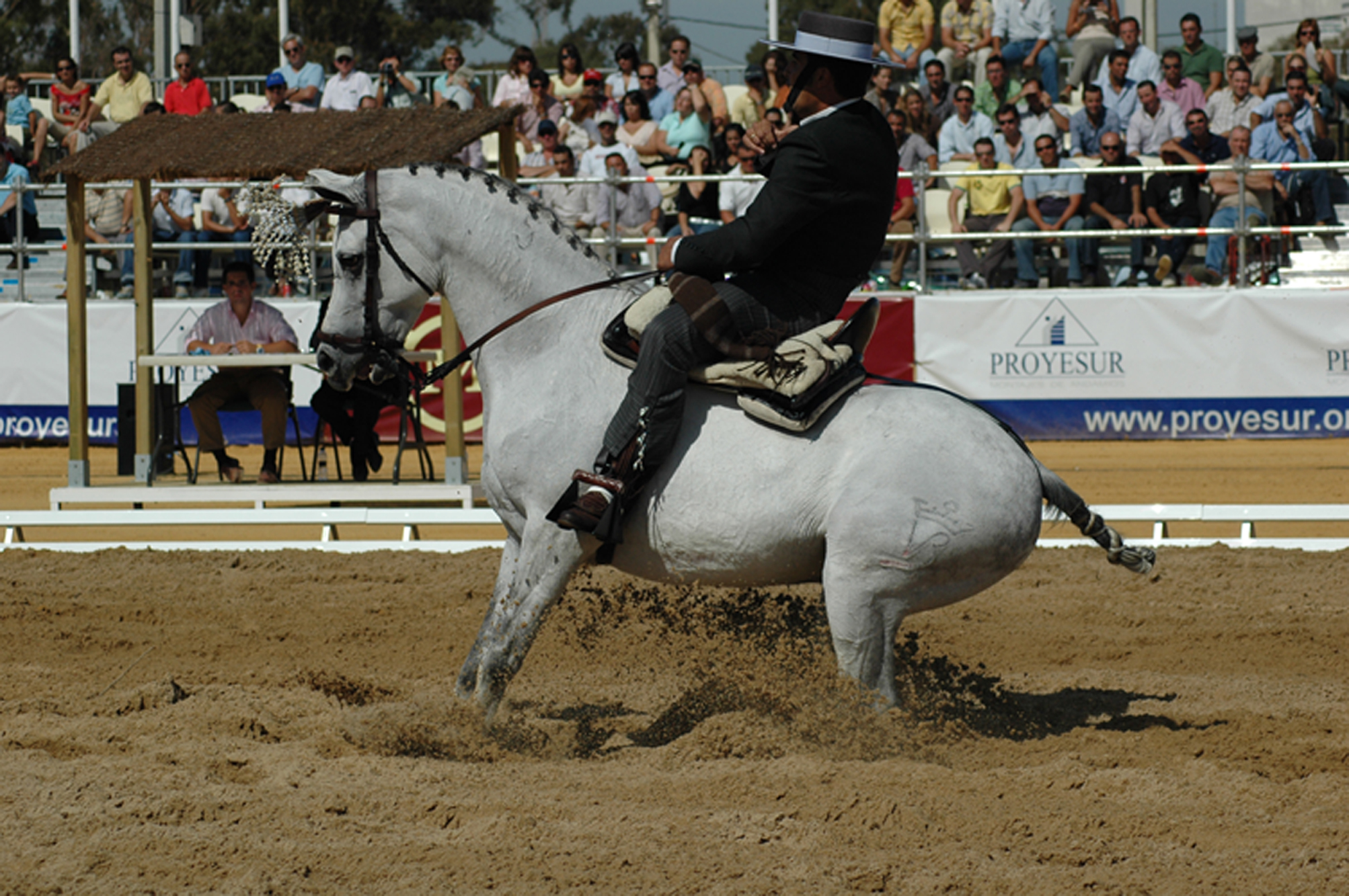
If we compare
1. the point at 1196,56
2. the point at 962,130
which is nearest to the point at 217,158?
the point at 962,130

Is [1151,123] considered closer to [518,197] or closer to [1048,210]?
[1048,210]

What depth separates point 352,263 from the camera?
505 cm

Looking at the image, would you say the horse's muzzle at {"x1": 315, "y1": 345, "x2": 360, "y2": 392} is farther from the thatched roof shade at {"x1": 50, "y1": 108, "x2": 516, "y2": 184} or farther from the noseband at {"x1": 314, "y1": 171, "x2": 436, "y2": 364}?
the thatched roof shade at {"x1": 50, "y1": 108, "x2": 516, "y2": 184}

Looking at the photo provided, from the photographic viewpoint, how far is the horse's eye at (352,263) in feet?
16.5

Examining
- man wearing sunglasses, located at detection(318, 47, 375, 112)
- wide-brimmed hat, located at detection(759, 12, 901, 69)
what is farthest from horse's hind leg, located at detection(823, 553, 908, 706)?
man wearing sunglasses, located at detection(318, 47, 375, 112)

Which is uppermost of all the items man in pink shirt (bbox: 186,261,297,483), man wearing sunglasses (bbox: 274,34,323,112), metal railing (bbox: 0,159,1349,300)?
man wearing sunglasses (bbox: 274,34,323,112)

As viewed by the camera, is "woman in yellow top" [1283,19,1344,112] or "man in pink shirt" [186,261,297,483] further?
"woman in yellow top" [1283,19,1344,112]

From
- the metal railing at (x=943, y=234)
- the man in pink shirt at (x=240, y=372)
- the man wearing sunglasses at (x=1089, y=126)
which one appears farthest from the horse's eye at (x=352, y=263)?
the man wearing sunglasses at (x=1089, y=126)

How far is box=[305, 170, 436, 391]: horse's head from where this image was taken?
16.5 ft

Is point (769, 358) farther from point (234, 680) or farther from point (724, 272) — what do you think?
point (234, 680)

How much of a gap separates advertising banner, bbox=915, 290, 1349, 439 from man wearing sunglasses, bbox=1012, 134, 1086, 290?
709 millimetres

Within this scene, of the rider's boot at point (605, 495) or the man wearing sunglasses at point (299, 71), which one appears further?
Result: the man wearing sunglasses at point (299, 71)

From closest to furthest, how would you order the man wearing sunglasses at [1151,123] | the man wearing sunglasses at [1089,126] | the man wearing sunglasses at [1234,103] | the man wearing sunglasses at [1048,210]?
the man wearing sunglasses at [1048,210], the man wearing sunglasses at [1151,123], the man wearing sunglasses at [1089,126], the man wearing sunglasses at [1234,103]

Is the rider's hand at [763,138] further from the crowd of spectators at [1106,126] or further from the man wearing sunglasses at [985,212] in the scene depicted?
the man wearing sunglasses at [985,212]
